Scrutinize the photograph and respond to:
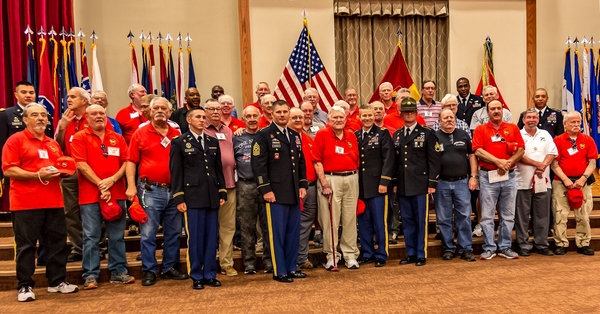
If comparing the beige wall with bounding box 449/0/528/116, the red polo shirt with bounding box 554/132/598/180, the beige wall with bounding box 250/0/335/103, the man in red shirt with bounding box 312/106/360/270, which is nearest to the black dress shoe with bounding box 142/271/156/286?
the man in red shirt with bounding box 312/106/360/270

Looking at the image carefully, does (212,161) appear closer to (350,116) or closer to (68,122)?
(68,122)

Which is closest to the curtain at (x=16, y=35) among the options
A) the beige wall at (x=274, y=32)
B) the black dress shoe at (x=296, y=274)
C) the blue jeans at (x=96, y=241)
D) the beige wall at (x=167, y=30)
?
the beige wall at (x=167, y=30)

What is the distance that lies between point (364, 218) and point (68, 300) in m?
2.79

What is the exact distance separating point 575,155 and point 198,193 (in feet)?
13.0

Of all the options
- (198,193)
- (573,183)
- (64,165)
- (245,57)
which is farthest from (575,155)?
(64,165)

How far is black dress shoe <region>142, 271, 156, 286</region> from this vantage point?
4.88 m

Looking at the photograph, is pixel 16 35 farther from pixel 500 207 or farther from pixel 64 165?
pixel 500 207

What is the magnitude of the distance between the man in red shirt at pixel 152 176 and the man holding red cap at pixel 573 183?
3.96 metres

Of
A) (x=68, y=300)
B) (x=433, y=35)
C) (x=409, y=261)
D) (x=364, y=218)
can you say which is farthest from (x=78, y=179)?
(x=433, y=35)

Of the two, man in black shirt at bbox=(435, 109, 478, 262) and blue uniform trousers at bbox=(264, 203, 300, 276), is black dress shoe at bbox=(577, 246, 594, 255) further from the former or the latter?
blue uniform trousers at bbox=(264, 203, 300, 276)

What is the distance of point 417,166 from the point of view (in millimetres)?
5543

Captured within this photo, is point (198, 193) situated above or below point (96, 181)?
below

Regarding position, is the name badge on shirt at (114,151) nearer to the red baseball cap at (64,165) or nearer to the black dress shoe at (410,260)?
the red baseball cap at (64,165)

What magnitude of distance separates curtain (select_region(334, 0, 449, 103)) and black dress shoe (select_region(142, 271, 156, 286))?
4469 mm
